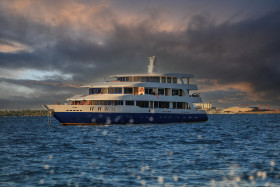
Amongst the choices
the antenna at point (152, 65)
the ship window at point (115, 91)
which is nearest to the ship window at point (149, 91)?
the ship window at point (115, 91)

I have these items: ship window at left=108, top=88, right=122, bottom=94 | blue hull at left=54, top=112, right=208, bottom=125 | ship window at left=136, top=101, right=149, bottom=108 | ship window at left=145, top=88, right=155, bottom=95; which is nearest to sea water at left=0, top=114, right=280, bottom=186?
blue hull at left=54, top=112, right=208, bottom=125

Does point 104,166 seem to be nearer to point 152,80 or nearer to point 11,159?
point 11,159

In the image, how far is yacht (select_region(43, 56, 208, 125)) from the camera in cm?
4681

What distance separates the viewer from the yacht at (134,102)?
4681cm

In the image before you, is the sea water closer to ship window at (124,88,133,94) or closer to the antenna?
ship window at (124,88,133,94)

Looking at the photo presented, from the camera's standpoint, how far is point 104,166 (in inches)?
611

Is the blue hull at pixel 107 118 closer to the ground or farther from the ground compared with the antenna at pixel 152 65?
closer to the ground

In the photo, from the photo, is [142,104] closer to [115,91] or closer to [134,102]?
[134,102]

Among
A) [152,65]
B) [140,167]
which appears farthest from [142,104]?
[140,167]

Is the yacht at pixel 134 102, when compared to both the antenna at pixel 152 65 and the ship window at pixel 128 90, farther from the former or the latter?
the antenna at pixel 152 65

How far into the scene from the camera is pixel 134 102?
4934 cm

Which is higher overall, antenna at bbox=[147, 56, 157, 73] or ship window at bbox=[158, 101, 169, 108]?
antenna at bbox=[147, 56, 157, 73]

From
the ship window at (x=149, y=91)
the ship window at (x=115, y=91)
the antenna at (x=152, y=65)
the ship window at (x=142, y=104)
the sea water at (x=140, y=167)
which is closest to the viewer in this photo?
the sea water at (x=140, y=167)

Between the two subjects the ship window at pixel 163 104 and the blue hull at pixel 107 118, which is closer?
the blue hull at pixel 107 118
